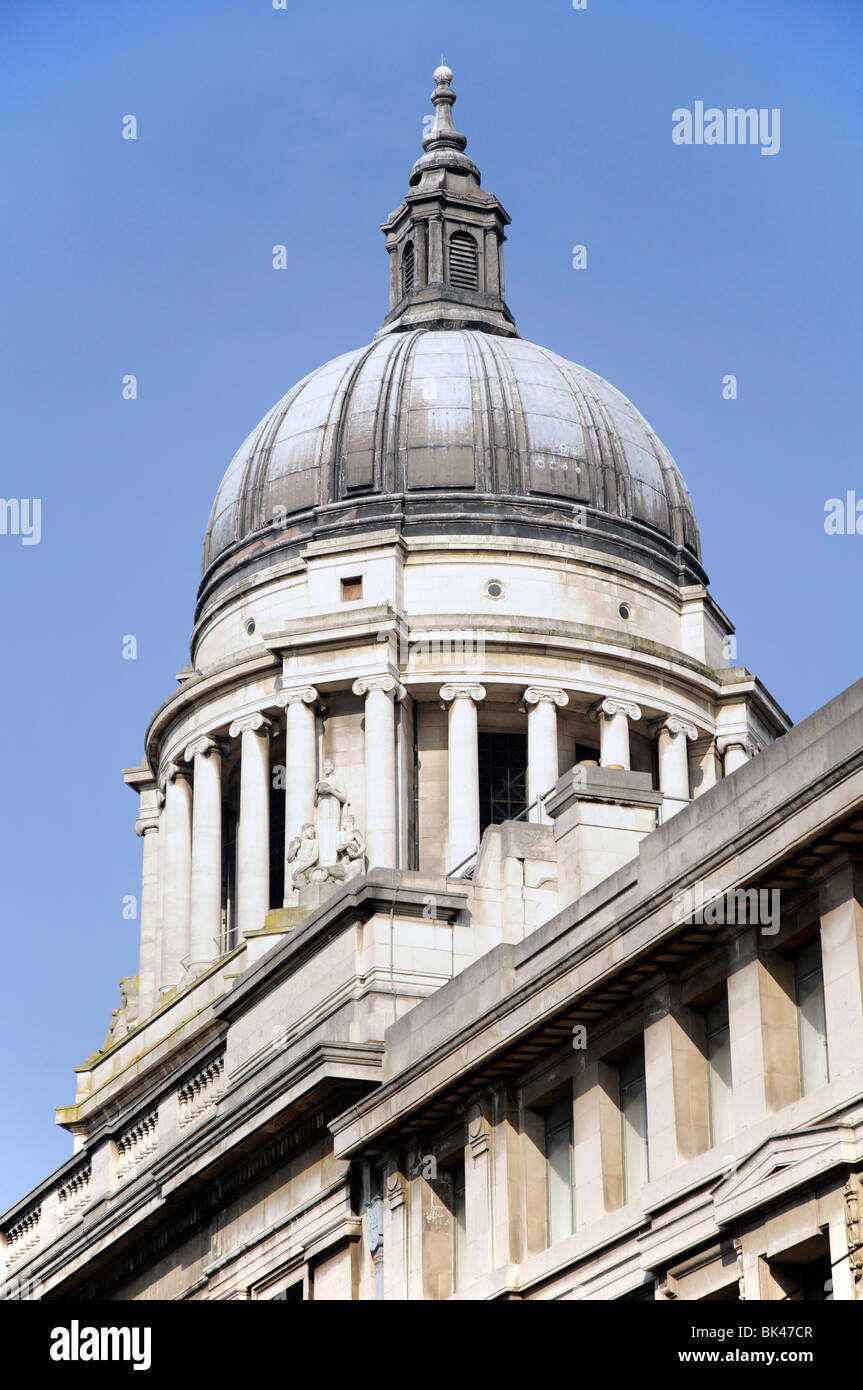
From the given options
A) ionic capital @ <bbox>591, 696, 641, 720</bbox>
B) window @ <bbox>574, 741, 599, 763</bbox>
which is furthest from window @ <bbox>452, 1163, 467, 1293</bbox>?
window @ <bbox>574, 741, 599, 763</bbox>

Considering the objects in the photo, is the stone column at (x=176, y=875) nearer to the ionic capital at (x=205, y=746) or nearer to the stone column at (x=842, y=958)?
the ionic capital at (x=205, y=746)

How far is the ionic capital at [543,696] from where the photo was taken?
7762 cm

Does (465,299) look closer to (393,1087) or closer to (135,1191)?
(135,1191)

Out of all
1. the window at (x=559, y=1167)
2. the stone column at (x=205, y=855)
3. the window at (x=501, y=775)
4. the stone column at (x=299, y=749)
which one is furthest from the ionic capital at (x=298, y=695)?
the window at (x=559, y=1167)

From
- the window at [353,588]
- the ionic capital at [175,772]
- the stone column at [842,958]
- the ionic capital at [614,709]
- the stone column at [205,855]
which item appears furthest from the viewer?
the ionic capital at [175,772]

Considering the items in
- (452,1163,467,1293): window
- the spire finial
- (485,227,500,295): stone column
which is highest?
the spire finial

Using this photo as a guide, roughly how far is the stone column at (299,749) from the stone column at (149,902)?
668 cm

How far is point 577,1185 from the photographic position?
124 feet

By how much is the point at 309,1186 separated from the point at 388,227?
52.5 meters

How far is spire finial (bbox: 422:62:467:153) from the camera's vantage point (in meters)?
94.3

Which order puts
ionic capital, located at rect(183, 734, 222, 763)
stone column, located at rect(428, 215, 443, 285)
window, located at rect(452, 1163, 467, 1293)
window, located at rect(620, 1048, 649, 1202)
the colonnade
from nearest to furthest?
window, located at rect(620, 1048, 649, 1202) < window, located at rect(452, 1163, 467, 1293) < the colonnade < ionic capital, located at rect(183, 734, 222, 763) < stone column, located at rect(428, 215, 443, 285)

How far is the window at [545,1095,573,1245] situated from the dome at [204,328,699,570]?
42948 mm

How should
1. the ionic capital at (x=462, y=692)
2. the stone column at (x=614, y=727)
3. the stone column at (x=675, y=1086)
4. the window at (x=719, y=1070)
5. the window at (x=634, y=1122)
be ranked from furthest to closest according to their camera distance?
the ionic capital at (x=462, y=692) < the stone column at (x=614, y=727) < the window at (x=634, y=1122) < the stone column at (x=675, y=1086) < the window at (x=719, y=1070)

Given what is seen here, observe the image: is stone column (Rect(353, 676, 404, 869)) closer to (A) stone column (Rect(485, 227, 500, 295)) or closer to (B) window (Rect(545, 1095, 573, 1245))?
(A) stone column (Rect(485, 227, 500, 295))
